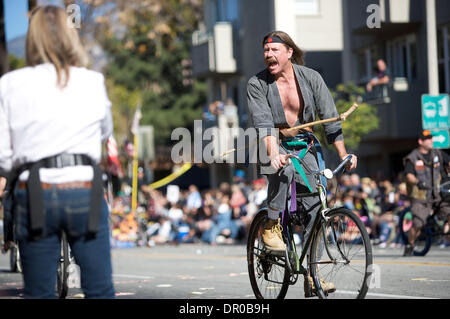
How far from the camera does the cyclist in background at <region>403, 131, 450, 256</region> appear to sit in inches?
552

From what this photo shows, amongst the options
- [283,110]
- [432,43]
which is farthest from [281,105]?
[432,43]

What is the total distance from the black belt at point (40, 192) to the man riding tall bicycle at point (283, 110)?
7.84 ft

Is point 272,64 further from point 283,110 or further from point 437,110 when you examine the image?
point 437,110

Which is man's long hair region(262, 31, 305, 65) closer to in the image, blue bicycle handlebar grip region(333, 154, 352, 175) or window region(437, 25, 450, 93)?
blue bicycle handlebar grip region(333, 154, 352, 175)

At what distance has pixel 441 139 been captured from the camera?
19078mm

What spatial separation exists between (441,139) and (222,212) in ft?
23.5

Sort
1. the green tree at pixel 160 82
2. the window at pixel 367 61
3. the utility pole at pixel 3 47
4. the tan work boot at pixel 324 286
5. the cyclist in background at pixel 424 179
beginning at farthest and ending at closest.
→ 1. the green tree at pixel 160 82
2. the window at pixel 367 61
3. the cyclist in background at pixel 424 179
4. the utility pole at pixel 3 47
5. the tan work boot at pixel 324 286

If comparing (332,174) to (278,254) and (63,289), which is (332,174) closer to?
(278,254)

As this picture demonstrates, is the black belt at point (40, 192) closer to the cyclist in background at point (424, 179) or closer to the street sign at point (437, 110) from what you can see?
the cyclist in background at point (424, 179)

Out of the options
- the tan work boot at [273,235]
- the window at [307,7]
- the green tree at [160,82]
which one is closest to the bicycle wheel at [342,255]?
the tan work boot at [273,235]

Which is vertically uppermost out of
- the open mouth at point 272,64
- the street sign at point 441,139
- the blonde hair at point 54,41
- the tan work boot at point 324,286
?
the blonde hair at point 54,41

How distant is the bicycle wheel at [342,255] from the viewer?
594cm
